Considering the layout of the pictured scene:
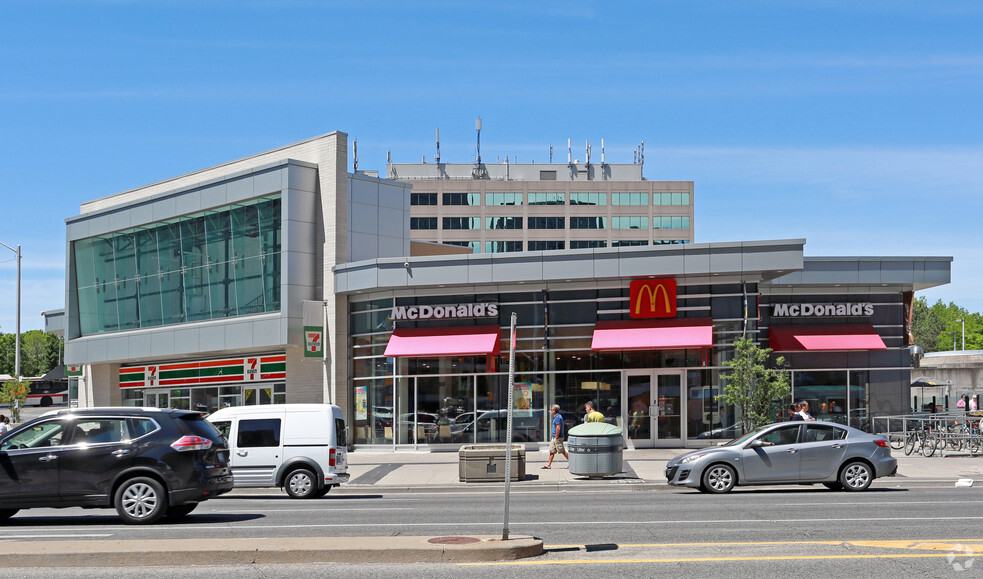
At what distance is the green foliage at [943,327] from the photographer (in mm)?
125875

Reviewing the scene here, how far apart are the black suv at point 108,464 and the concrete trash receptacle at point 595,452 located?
10.4 m

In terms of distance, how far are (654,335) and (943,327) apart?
126671 millimetres

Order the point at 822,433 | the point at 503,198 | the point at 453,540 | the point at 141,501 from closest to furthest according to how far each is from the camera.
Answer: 1. the point at 453,540
2. the point at 141,501
3. the point at 822,433
4. the point at 503,198

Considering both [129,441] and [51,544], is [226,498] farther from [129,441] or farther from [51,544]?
[51,544]

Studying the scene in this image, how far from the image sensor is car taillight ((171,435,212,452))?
1495 centimetres

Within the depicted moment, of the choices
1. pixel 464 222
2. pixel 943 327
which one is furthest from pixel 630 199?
pixel 943 327

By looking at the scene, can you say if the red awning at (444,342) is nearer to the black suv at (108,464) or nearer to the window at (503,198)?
the black suv at (108,464)

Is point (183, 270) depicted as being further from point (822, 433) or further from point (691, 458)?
point (822, 433)

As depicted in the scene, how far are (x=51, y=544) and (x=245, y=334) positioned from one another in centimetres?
2473

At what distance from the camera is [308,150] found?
35844 millimetres

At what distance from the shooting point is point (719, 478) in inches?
788

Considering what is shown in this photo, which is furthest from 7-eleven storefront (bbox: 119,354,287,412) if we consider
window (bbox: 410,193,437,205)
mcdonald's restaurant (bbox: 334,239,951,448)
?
window (bbox: 410,193,437,205)

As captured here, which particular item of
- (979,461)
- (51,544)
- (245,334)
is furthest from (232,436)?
(979,461)

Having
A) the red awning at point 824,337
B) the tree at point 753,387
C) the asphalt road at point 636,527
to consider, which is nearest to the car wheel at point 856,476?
the asphalt road at point 636,527
